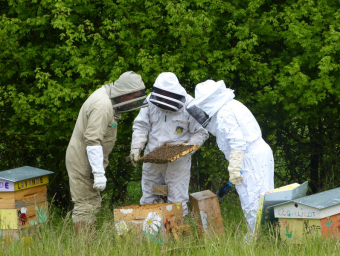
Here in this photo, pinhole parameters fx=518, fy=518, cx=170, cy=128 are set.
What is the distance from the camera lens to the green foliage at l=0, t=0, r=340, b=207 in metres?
6.62

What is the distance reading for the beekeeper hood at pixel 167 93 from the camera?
550cm

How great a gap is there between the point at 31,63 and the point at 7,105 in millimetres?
875

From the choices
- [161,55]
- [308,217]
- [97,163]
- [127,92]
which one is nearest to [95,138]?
[97,163]

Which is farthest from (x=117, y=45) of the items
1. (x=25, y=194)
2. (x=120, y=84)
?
(x=25, y=194)

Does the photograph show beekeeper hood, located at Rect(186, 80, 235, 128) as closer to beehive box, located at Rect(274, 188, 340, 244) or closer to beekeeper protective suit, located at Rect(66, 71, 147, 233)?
beekeeper protective suit, located at Rect(66, 71, 147, 233)

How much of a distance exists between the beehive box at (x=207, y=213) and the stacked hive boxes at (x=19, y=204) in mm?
1575

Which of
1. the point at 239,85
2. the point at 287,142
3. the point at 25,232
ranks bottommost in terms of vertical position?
the point at 25,232

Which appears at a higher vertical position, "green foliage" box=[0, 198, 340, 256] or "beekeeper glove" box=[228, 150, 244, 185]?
Answer: "beekeeper glove" box=[228, 150, 244, 185]

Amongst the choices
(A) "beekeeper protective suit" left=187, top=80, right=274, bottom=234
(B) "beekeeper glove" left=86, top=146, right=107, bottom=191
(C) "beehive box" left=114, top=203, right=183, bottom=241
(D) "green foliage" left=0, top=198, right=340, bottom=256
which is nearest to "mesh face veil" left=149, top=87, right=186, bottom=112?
(A) "beekeeper protective suit" left=187, top=80, right=274, bottom=234

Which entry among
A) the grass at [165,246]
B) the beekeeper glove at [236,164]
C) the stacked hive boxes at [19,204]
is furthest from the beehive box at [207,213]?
the stacked hive boxes at [19,204]

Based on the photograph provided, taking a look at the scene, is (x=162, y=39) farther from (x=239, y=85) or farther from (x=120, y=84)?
(x=120, y=84)

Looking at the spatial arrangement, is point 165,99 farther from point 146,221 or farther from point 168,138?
point 146,221

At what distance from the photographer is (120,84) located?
5.29m

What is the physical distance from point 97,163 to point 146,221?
776 millimetres
